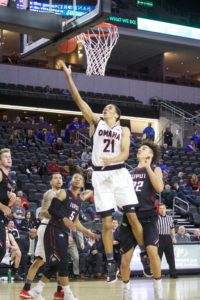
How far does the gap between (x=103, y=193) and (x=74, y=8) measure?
11.7 ft

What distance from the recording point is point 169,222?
14367 mm

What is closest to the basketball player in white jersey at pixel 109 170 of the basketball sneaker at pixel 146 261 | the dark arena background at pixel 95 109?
the basketball sneaker at pixel 146 261

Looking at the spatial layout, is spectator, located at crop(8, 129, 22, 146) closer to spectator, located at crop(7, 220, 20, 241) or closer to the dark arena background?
the dark arena background

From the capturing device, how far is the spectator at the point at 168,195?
785 inches

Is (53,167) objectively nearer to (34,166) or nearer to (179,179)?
(34,166)

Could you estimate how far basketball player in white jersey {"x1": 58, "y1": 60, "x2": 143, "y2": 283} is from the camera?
7055 millimetres

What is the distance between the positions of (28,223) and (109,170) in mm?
7641

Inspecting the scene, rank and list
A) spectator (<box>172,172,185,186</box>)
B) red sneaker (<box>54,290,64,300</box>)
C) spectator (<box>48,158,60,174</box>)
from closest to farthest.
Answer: red sneaker (<box>54,290,64,300</box>)
spectator (<box>48,158,60,174</box>)
spectator (<box>172,172,185,186</box>)

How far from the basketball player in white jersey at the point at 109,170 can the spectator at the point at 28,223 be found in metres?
7.31

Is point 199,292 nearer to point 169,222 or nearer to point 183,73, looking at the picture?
point 169,222

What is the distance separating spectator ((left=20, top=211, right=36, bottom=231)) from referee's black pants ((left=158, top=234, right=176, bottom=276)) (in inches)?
127

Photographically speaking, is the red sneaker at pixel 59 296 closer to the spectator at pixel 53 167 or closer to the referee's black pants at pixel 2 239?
the referee's black pants at pixel 2 239

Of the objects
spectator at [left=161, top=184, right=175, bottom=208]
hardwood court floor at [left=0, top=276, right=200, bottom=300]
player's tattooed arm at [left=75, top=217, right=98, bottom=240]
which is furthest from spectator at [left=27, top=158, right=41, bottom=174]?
player's tattooed arm at [left=75, top=217, right=98, bottom=240]

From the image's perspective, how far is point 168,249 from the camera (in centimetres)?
1435
